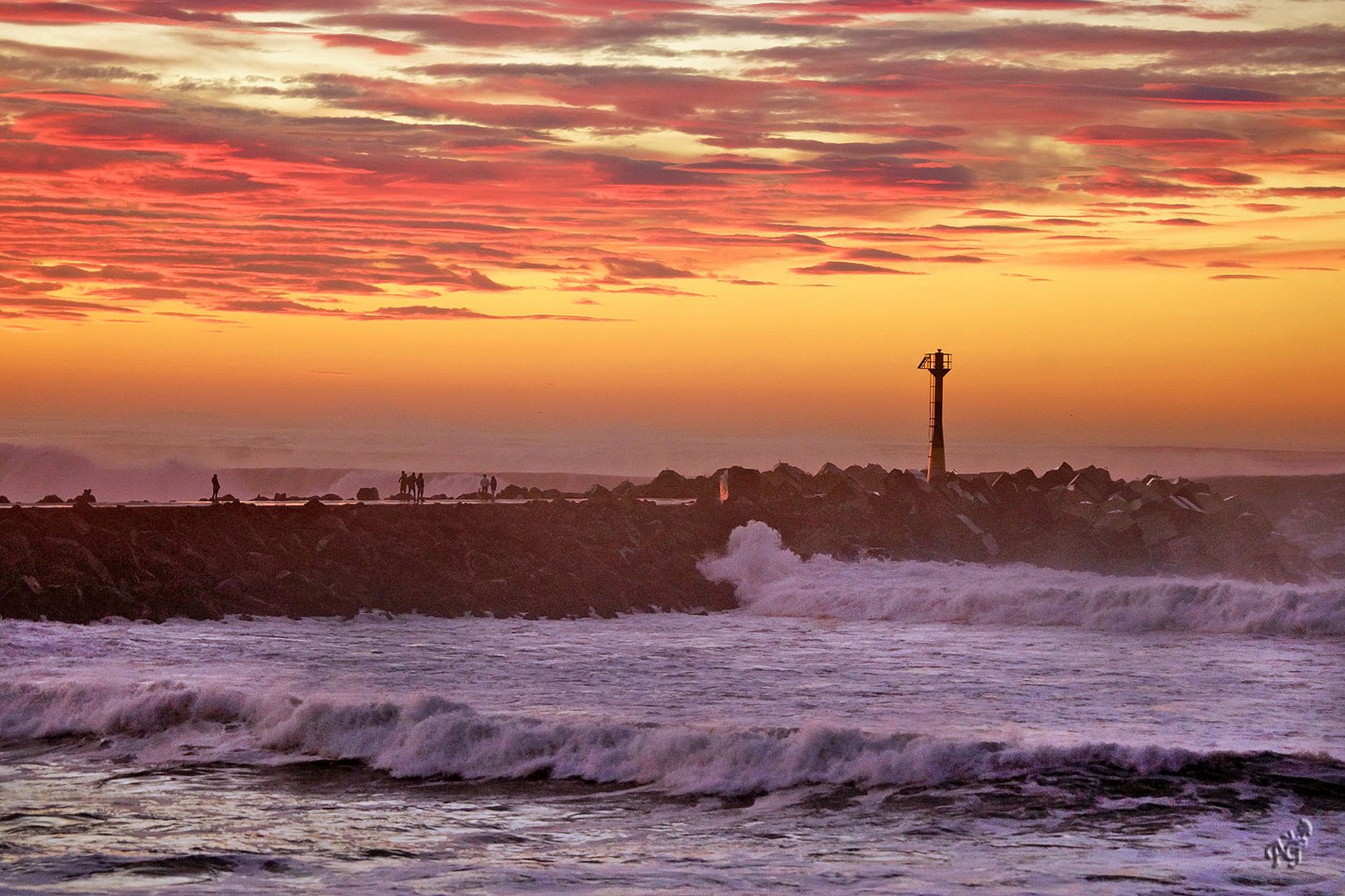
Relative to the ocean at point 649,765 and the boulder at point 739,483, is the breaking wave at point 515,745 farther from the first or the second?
the boulder at point 739,483

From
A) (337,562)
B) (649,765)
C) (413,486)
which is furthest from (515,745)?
(413,486)

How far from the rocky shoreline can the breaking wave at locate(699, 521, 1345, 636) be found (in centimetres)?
118

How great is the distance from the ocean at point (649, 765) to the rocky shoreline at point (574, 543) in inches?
105

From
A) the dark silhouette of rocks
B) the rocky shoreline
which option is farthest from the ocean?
the rocky shoreline

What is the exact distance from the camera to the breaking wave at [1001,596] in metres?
30.0

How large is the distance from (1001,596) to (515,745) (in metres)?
19.3

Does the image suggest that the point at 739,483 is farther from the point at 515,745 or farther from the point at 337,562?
the point at 515,745

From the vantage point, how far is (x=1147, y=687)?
20.8 metres

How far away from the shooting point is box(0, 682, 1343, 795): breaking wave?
48.4ft

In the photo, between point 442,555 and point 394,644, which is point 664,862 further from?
point 442,555

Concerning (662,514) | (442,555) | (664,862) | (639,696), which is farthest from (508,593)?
(664,862)

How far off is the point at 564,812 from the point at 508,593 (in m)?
17.3

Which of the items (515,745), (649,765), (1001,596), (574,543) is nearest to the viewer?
(649,765)

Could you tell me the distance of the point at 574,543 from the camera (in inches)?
1380
